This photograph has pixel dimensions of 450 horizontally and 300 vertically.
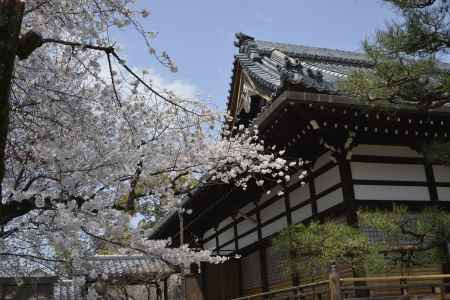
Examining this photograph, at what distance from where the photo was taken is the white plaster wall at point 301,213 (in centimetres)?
945

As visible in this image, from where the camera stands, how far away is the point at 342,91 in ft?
24.0

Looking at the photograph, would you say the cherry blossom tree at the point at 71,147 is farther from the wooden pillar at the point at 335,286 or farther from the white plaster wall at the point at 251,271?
the white plaster wall at the point at 251,271

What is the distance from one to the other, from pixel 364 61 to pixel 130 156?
10.4 m

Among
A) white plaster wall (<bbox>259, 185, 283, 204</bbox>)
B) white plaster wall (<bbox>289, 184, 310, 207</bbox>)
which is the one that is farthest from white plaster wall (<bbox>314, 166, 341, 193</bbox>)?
white plaster wall (<bbox>259, 185, 283, 204</bbox>)

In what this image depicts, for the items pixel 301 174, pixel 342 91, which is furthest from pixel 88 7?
pixel 301 174

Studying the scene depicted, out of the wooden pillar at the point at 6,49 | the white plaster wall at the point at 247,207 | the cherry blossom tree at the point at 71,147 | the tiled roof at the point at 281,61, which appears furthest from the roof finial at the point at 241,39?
the wooden pillar at the point at 6,49

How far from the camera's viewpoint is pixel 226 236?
13.8m

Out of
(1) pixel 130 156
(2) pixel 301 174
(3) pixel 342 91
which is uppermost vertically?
(3) pixel 342 91

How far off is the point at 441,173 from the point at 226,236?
21.0ft

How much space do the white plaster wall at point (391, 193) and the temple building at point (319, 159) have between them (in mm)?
16

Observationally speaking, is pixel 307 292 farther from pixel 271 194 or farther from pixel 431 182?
pixel 271 194

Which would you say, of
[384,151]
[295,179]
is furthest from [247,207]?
[384,151]

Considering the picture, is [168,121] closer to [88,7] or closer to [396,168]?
[88,7]

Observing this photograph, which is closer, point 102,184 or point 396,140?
point 102,184
